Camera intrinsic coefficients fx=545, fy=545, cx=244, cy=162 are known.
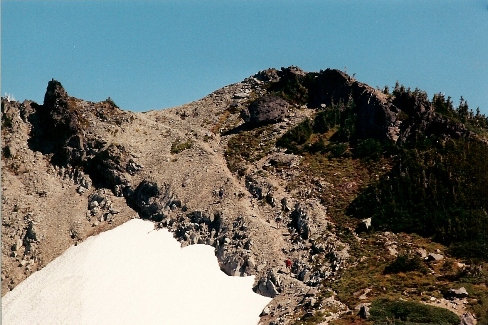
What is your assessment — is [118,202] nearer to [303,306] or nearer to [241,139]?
[241,139]

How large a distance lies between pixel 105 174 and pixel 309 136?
36232 mm

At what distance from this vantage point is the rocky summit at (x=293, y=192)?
62000 mm

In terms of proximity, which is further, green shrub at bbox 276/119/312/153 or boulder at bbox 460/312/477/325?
green shrub at bbox 276/119/312/153

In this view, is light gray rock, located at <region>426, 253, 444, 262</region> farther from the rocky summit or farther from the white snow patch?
the white snow patch

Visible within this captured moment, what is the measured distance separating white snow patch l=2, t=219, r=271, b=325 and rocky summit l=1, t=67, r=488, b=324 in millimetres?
2104

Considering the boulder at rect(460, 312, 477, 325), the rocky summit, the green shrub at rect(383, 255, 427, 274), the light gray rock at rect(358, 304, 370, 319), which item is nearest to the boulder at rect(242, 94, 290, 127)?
the rocky summit

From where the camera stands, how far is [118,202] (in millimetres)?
85750

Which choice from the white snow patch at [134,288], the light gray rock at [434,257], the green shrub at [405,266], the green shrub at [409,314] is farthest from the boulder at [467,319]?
the white snow patch at [134,288]

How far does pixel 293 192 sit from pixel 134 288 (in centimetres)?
2786

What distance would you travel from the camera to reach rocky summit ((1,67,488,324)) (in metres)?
62.0

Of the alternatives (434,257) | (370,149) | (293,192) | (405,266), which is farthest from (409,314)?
(370,149)

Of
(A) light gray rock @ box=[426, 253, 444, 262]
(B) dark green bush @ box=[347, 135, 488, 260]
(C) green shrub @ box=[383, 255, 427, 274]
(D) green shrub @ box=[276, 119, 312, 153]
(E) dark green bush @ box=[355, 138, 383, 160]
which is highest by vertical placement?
(D) green shrub @ box=[276, 119, 312, 153]

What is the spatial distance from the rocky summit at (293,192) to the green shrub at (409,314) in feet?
0.57

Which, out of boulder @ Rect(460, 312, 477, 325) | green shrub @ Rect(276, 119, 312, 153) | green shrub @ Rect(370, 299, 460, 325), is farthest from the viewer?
green shrub @ Rect(276, 119, 312, 153)
